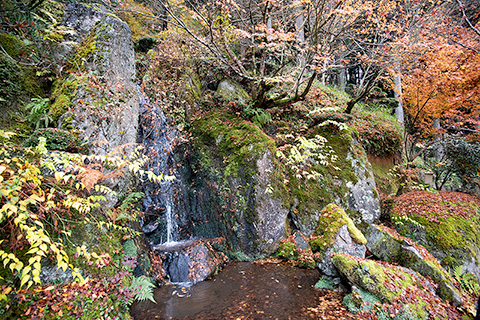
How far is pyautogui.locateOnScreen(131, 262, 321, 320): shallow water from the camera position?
3826 millimetres

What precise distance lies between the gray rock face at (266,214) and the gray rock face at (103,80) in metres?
3.76

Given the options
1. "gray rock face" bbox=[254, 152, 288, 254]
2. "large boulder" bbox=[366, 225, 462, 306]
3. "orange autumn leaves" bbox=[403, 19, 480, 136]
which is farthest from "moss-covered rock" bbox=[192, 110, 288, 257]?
"orange autumn leaves" bbox=[403, 19, 480, 136]

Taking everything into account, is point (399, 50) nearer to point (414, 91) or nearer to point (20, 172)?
point (414, 91)

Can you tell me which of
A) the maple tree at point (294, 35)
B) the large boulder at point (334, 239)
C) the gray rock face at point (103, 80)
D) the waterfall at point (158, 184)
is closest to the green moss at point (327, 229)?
the large boulder at point (334, 239)

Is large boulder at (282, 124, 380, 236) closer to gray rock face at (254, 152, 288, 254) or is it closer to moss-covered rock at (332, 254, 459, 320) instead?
gray rock face at (254, 152, 288, 254)

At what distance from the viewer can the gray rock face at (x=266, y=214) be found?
20.3ft

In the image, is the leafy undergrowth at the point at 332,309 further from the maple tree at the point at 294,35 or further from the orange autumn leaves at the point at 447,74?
the orange autumn leaves at the point at 447,74

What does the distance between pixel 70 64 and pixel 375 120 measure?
44.7 ft

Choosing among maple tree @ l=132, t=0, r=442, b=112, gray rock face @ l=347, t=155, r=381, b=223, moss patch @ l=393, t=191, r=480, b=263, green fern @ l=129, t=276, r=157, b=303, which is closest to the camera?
green fern @ l=129, t=276, r=157, b=303

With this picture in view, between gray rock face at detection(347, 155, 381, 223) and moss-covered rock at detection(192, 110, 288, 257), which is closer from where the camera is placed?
moss-covered rock at detection(192, 110, 288, 257)

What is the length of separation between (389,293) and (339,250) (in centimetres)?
142

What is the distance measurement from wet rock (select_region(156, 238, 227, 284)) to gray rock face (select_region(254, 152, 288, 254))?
135 centimetres

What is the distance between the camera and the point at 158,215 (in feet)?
21.3

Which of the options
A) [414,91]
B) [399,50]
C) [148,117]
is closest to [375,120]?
[414,91]
